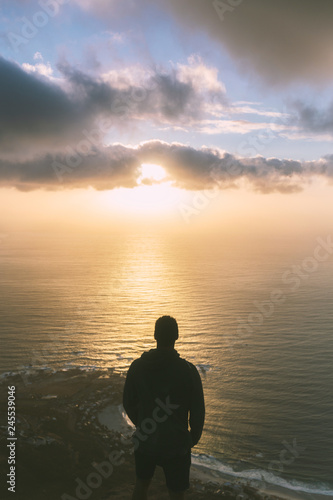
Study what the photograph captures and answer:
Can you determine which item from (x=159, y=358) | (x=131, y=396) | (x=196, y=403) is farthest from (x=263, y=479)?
(x=159, y=358)

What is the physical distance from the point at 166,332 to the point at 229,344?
120ft

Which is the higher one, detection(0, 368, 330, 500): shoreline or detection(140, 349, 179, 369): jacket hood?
detection(140, 349, 179, 369): jacket hood

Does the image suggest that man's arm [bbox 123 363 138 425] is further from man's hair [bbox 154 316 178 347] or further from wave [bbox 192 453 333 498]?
wave [bbox 192 453 333 498]

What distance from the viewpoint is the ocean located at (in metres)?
19.6

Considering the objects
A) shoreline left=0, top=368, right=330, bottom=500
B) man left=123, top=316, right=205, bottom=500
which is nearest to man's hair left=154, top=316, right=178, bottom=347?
man left=123, top=316, right=205, bottom=500

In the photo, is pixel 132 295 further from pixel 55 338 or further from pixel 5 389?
pixel 5 389

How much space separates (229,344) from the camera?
132ft

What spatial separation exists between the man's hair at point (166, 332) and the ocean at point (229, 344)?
14.6m

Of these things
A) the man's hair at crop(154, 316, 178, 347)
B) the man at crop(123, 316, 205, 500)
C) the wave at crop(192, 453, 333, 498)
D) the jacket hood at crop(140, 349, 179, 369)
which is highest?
the man's hair at crop(154, 316, 178, 347)

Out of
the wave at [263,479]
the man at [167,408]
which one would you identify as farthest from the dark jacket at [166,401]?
the wave at [263,479]

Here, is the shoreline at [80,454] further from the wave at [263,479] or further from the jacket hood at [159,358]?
the jacket hood at [159,358]

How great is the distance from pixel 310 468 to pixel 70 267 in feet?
337

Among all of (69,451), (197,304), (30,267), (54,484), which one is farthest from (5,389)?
(30,267)

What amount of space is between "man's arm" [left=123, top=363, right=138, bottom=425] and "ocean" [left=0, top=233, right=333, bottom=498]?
1391 cm
